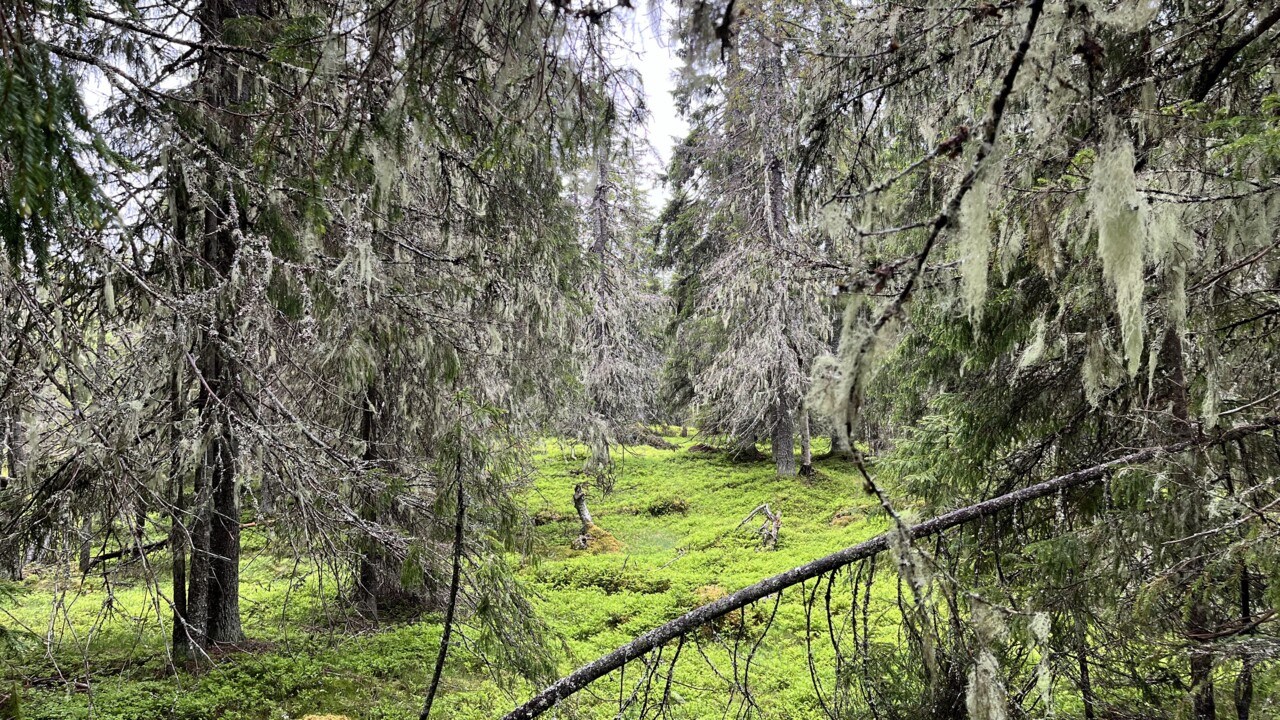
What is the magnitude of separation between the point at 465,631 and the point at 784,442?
8.97 meters

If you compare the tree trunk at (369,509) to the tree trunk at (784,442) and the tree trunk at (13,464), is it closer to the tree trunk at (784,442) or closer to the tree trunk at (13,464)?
the tree trunk at (13,464)

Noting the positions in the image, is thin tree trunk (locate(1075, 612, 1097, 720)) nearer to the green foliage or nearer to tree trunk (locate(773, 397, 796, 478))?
the green foliage

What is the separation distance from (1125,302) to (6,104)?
2843 millimetres

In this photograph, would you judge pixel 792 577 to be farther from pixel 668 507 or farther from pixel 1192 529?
pixel 668 507

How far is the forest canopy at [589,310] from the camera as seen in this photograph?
6.26 ft

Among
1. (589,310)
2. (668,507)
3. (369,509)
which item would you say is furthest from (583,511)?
(369,509)

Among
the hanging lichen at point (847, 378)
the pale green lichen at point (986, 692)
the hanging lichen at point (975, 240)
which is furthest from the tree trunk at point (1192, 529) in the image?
the hanging lichen at point (847, 378)

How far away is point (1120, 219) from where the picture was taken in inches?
63.8

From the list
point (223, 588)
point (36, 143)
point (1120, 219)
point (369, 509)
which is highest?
point (36, 143)

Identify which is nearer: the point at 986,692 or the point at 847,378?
the point at 847,378

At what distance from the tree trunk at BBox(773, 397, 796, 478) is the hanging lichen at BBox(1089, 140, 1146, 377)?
12.8 metres

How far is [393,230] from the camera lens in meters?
5.32

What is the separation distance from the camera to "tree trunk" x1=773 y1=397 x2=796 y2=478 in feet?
47.4

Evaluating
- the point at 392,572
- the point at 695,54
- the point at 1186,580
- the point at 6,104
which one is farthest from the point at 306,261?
the point at 1186,580
